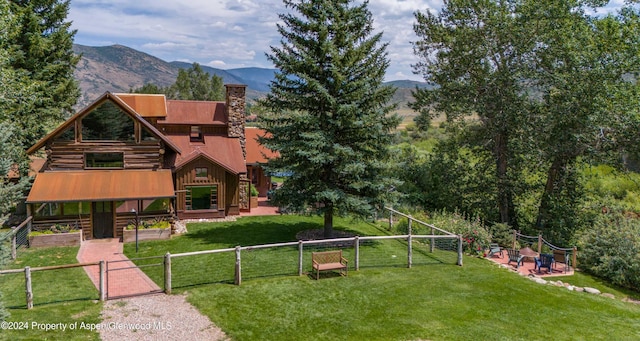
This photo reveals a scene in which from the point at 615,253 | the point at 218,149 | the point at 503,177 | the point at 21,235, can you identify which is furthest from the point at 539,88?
the point at 21,235

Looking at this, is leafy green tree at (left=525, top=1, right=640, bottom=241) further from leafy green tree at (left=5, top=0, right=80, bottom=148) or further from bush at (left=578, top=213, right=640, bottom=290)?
leafy green tree at (left=5, top=0, right=80, bottom=148)

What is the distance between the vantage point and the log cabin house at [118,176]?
18.7m

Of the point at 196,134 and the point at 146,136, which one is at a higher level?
the point at 196,134

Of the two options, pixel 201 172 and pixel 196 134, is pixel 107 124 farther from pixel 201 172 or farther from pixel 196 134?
pixel 196 134

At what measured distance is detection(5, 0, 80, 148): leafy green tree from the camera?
26.3m

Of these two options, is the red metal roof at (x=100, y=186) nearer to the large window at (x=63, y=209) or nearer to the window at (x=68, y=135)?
the large window at (x=63, y=209)

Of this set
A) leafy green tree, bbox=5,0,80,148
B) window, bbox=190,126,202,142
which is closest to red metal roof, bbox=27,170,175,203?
window, bbox=190,126,202,142

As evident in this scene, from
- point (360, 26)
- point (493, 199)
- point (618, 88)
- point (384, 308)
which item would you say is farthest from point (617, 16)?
point (384, 308)

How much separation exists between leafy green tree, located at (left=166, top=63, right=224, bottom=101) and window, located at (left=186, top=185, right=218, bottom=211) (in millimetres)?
45726

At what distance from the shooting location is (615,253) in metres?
16.5

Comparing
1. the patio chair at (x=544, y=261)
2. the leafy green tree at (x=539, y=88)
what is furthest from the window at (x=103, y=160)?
the patio chair at (x=544, y=261)

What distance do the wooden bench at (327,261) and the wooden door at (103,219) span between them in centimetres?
1132

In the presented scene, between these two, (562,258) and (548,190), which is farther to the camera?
(548,190)

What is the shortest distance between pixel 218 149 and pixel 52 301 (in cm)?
1515
